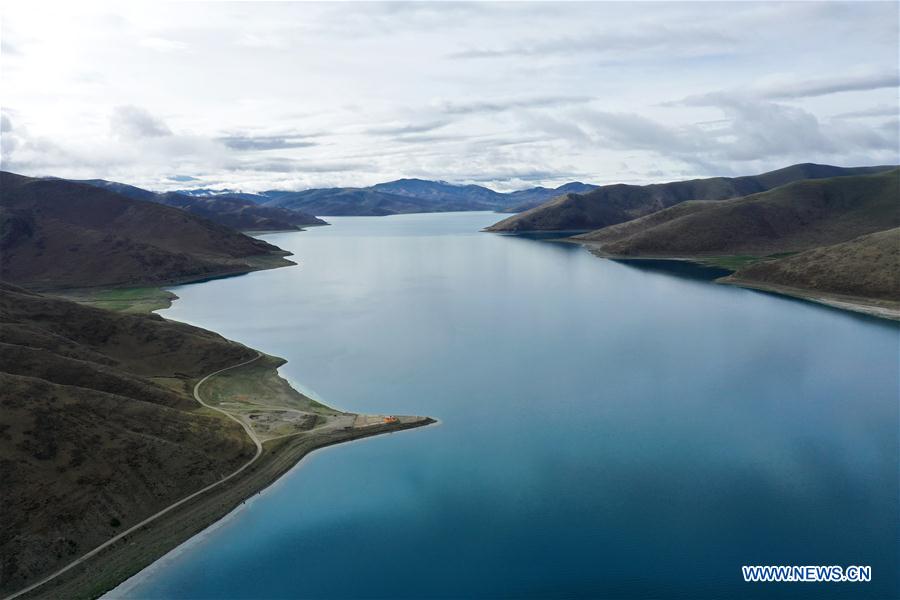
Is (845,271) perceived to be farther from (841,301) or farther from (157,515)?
(157,515)

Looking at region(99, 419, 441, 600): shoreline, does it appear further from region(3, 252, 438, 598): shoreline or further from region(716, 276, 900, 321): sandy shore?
region(716, 276, 900, 321): sandy shore

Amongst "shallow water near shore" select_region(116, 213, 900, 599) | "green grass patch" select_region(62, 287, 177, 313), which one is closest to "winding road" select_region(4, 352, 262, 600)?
"shallow water near shore" select_region(116, 213, 900, 599)

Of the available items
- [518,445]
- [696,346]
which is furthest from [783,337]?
[518,445]

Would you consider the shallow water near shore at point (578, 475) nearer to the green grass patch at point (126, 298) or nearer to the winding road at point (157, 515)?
the winding road at point (157, 515)

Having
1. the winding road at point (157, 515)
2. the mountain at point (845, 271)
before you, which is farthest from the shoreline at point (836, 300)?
the winding road at point (157, 515)

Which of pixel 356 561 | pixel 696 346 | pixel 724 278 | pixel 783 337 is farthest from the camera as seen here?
pixel 724 278

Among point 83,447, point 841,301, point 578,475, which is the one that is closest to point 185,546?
point 83,447

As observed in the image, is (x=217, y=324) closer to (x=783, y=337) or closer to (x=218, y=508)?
(x=218, y=508)
